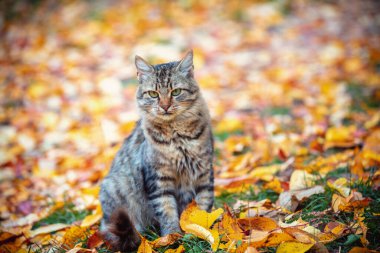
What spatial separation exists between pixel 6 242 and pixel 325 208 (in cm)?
235

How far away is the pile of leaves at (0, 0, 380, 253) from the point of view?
239cm

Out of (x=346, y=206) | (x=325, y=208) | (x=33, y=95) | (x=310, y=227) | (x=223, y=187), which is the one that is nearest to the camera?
(x=310, y=227)

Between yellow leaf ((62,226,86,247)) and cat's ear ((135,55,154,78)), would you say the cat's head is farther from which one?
yellow leaf ((62,226,86,247))

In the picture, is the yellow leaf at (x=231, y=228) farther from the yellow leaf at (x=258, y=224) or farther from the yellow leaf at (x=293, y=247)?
the yellow leaf at (x=293, y=247)

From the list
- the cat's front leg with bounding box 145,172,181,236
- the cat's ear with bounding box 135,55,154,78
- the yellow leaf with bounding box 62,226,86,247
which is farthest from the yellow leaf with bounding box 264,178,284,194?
the yellow leaf with bounding box 62,226,86,247

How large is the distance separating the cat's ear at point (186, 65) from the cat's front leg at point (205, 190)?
30.4 inches

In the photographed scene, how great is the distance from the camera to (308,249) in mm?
1938

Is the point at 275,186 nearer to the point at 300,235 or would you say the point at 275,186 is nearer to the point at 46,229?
the point at 300,235

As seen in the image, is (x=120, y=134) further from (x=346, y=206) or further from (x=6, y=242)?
(x=346, y=206)

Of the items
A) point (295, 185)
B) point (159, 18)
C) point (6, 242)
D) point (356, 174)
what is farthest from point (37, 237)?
point (159, 18)

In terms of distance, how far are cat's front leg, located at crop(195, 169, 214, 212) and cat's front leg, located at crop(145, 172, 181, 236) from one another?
0.61 ft

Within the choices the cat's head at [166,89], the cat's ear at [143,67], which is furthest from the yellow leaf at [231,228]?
the cat's ear at [143,67]

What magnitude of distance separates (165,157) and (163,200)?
300 mm

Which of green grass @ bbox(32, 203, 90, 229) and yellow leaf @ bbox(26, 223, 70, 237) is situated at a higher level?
yellow leaf @ bbox(26, 223, 70, 237)
